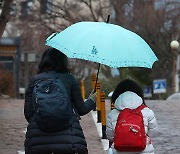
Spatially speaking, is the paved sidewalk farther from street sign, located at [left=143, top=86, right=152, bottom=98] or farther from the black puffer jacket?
street sign, located at [left=143, top=86, right=152, bottom=98]

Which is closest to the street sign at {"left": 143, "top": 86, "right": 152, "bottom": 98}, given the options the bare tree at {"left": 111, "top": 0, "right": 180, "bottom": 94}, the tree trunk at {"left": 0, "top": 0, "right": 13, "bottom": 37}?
the bare tree at {"left": 111, "top": 0, "right": 180, "bottom": 94}

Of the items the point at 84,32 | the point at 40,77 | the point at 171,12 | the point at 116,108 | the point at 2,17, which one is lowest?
the point at 116,108

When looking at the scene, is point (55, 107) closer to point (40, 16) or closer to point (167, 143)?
point (167, 143)

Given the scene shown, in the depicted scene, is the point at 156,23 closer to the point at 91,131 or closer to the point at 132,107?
the point at 91,131

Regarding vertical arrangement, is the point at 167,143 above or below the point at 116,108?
below

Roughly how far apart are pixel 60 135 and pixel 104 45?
95 cm

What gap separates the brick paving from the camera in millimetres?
8617

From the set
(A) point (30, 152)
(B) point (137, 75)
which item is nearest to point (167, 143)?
(A) point (30, 152)

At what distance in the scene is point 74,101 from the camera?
416 cm

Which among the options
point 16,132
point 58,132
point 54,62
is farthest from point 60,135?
point 16,132

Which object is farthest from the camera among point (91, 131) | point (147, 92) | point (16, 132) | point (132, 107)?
point (147, 92)

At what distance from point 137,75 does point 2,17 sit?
20843 millimetres

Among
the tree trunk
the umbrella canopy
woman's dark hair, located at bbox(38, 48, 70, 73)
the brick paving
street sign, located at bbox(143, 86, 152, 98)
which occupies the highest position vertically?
the tree trunk

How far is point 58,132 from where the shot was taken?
Result: 4012 millimetres
